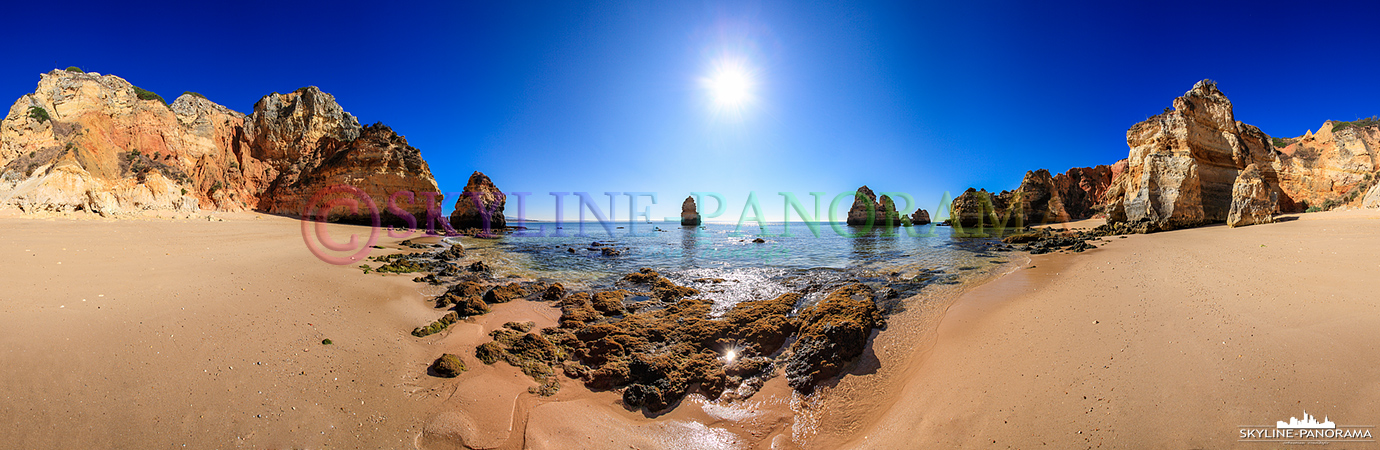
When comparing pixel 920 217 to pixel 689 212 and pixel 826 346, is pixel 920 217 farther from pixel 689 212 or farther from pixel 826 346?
pixel 826 346

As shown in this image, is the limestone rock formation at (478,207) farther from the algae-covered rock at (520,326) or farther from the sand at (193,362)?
the algae-covered rock at (520,326)

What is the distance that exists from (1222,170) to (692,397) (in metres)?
28.8

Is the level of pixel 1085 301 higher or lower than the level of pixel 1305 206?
lower

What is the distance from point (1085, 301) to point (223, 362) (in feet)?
30.5

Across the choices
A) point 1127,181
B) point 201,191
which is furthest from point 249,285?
point 201,191

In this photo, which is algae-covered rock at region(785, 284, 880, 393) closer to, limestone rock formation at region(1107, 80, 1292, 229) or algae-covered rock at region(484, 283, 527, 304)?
algae-covered rock at region(484, 283, 527, 304)

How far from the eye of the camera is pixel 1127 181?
19109mm

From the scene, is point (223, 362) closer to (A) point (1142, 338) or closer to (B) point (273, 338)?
(B) point (273, 338)

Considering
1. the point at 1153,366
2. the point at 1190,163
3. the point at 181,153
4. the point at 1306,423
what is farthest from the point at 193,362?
the point at 181,153

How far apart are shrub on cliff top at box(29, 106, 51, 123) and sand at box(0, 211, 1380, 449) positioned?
86.5ft

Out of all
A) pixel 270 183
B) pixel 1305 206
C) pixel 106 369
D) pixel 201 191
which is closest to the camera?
pixel 106 369

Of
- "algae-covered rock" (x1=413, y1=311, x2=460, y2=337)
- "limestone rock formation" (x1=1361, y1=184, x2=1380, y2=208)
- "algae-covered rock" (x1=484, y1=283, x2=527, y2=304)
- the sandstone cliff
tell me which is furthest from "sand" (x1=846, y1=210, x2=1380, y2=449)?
the sandstone cliff

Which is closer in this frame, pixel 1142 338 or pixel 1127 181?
pixel 1142 338

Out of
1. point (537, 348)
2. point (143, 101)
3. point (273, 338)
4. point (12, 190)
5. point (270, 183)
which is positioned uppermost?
point (143, 101)
